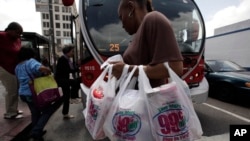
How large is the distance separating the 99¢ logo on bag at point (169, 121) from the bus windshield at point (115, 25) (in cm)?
285

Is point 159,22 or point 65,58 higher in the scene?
point 159,22

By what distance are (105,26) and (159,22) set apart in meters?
2.94

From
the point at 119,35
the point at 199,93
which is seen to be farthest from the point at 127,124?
the point at 199,93

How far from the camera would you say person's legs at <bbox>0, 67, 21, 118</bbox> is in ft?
15.6

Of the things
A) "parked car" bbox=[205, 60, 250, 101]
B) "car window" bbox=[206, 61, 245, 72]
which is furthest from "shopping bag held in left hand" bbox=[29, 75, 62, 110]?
"car window" bbox=[206, 61, 245, 72]

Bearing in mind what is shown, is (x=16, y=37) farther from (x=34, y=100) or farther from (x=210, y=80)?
(x=210, y=80)

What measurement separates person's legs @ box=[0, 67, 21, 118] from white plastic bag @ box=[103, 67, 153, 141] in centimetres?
401

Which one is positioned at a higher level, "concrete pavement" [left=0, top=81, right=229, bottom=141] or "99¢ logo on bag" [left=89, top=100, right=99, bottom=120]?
"99¢ logo on bag" [left=89, top=100, right=99, bottom=120]

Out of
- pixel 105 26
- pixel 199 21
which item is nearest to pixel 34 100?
pixel 105 26

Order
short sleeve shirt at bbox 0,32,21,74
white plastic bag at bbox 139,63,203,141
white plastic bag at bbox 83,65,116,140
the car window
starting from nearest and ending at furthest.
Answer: white plastic bag at bbox 139,63,203,141 → white plastic bag at bbox 83,65,116,140 → short sleeve shirt at bbox 0,32,21,74 → the car window

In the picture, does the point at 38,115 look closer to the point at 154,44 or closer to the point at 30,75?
the point at 30,75

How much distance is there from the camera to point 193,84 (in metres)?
4.65

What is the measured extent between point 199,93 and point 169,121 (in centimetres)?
335

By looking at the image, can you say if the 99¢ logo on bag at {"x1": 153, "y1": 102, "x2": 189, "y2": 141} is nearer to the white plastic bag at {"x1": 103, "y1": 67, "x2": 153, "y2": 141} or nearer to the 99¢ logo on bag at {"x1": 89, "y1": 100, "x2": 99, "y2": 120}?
the white plastic bag at {"x1": 103, "y1": 67, "x2": 153, "y2": 141}
